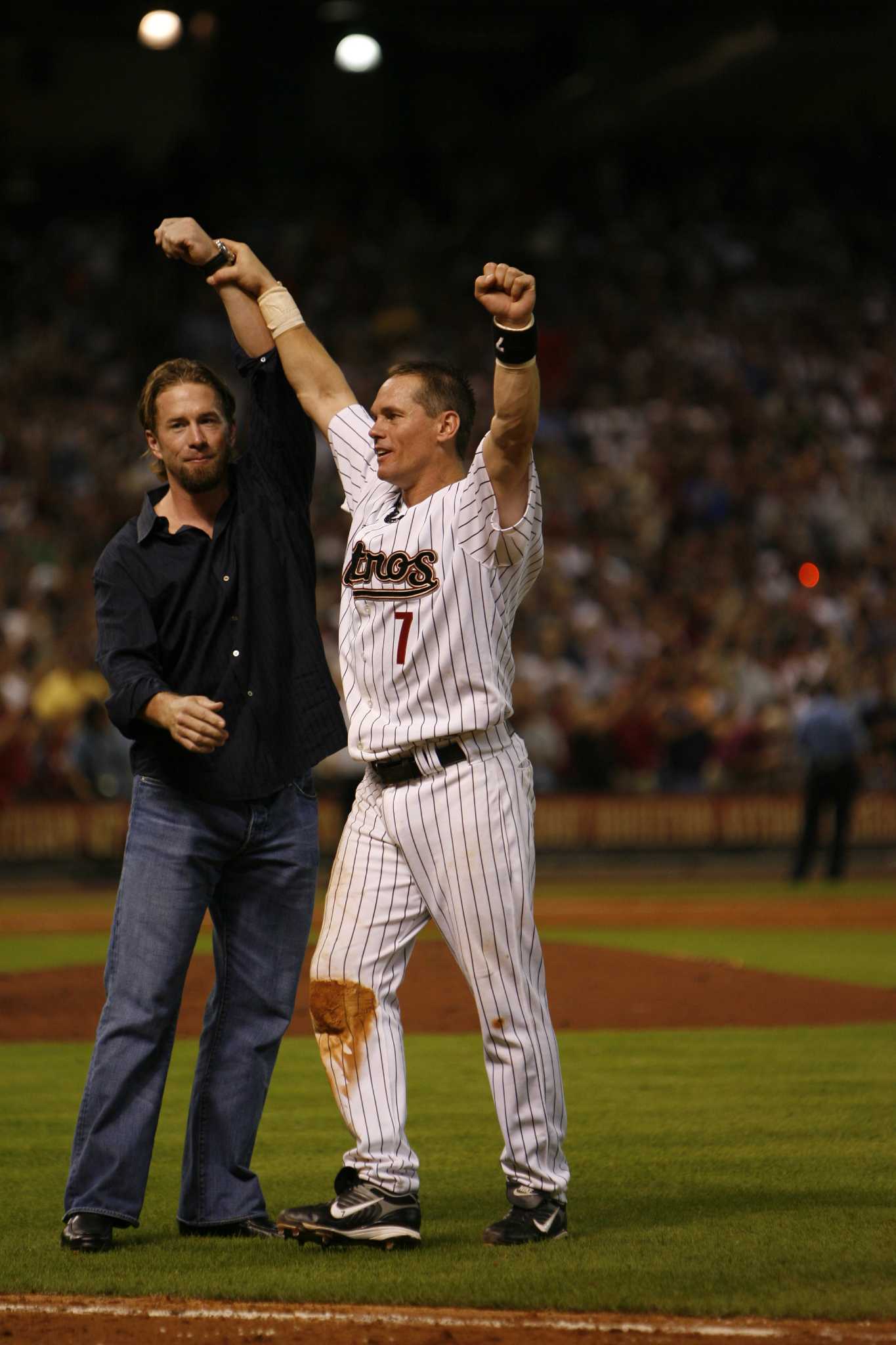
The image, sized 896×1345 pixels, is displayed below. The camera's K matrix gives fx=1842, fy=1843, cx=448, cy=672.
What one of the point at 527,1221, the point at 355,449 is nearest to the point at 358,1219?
the point at 527,1221

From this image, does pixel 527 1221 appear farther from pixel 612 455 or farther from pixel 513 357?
pixel 612 455

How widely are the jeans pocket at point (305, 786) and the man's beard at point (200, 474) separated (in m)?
0.85

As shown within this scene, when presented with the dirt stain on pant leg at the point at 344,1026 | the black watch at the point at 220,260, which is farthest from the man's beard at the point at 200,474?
the dirt stain on pant leg at the point at 344,1026

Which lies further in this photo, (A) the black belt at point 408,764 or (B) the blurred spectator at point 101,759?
(B) the blurred spectator at point 101,759

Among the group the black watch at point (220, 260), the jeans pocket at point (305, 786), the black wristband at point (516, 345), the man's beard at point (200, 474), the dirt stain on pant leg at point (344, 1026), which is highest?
the black watch at point (220, 260)

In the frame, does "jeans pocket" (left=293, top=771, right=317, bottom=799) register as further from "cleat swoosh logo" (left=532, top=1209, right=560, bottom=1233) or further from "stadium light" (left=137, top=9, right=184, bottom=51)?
"stadium light" (left=137, top=9, right=184, bottom=51)

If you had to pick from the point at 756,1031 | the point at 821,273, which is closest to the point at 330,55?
the point at 821,273

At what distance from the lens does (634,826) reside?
20.2 m

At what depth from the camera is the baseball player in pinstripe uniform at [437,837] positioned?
475 cm

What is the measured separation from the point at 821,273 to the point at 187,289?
970cm

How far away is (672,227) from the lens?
28609mm

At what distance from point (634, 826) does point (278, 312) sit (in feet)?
50.2

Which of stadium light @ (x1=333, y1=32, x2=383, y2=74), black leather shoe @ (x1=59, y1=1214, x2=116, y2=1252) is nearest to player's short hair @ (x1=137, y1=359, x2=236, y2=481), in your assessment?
black leather shoe @ (x1=59, y1=1214, x2=116, y2=1252)

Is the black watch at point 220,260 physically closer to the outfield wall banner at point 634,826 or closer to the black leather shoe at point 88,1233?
the black leather shoe at point 88,1233
